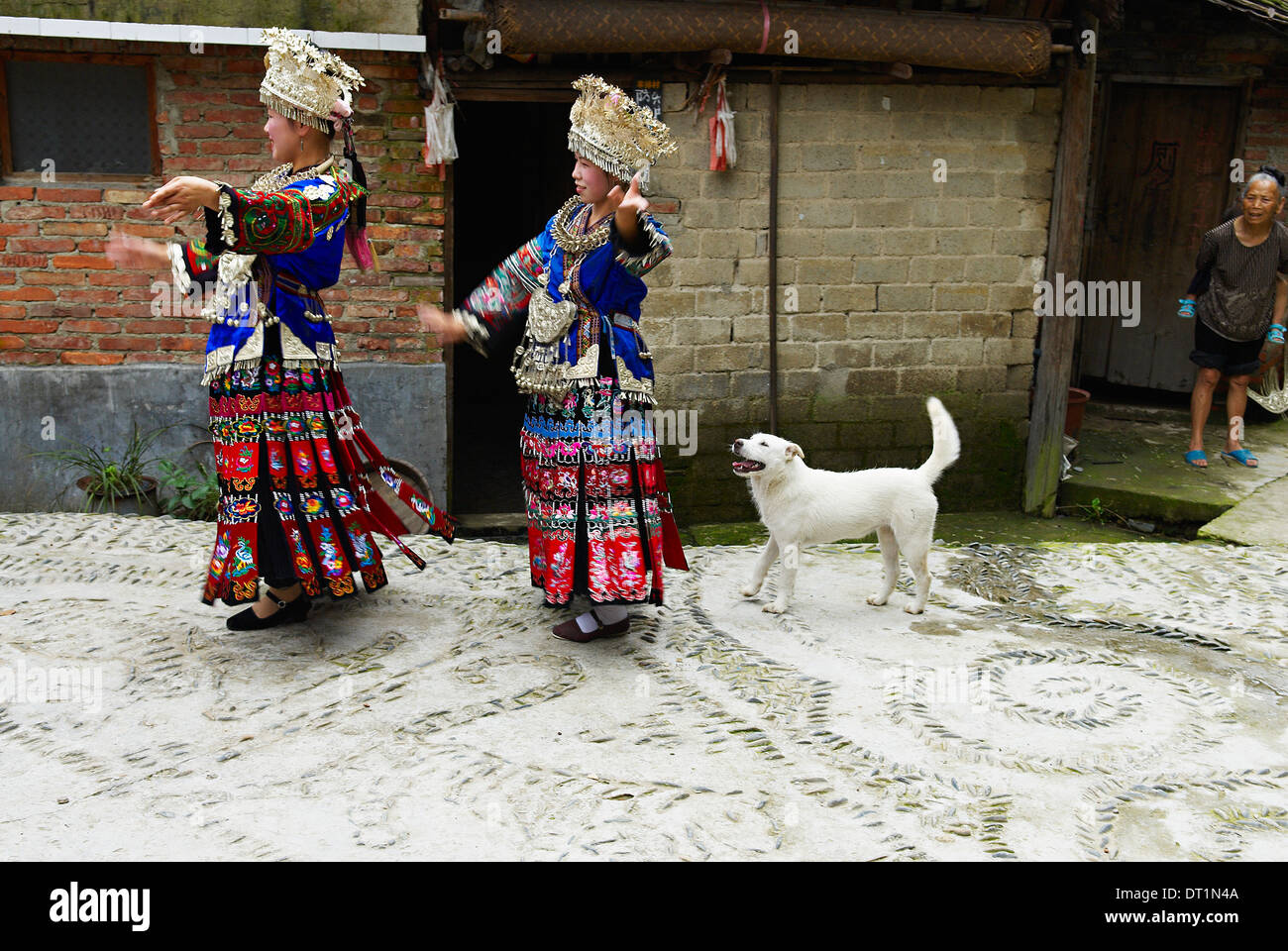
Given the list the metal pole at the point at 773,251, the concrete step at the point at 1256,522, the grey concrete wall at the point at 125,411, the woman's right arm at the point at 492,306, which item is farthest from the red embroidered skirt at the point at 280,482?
the concrete step at the point at 1256,522

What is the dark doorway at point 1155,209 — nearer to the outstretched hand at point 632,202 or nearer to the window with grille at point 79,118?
the outstretched hand at point 632,202

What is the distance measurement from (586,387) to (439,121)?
2.59m

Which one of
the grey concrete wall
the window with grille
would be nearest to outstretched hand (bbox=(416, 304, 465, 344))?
the grey concrete wall

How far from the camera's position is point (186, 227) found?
21.6 ft

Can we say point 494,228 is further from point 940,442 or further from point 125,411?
point 940,442

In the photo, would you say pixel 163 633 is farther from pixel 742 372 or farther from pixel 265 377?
pixel 742 372

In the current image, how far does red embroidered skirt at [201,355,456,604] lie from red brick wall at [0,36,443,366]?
7.37 ft

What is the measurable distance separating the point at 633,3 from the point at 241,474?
11.2ft

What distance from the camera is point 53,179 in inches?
258

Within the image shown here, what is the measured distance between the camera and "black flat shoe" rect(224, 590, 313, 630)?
4777mm

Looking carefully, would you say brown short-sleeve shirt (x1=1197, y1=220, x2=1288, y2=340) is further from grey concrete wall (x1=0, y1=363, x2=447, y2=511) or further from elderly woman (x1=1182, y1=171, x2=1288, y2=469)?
grey concrete wall (x1=0, y1=363, x2=447, y2=511)

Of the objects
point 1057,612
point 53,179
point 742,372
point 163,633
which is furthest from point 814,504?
point 53,179

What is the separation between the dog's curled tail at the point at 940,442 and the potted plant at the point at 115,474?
14.4 ft

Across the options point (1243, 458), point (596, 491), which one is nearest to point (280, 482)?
point (596, 491)
